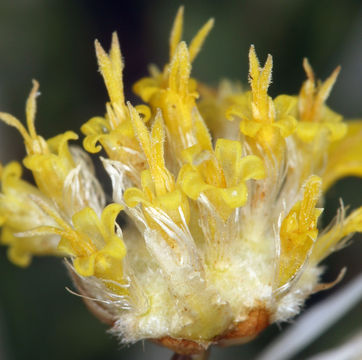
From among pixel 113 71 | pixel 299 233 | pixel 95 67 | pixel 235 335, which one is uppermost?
pixel 113 71

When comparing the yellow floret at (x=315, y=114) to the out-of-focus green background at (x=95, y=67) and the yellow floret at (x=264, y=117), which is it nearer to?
the yellow floret at (x=264, y=117)

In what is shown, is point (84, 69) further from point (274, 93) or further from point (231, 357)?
point (231, 357)

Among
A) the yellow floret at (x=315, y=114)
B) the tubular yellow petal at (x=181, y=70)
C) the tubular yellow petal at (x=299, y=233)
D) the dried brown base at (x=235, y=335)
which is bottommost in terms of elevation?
the dried brown base at (x=235, y=335)

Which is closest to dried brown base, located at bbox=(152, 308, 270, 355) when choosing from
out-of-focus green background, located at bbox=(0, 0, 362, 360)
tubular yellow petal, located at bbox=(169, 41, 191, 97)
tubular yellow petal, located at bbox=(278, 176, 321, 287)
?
tubular yellow petal, located at bbox=(278, 176, 321, 287)

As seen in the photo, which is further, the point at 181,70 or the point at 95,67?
the point at 95,67

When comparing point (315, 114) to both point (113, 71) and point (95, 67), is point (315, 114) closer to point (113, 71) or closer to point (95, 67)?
point (113, 71)

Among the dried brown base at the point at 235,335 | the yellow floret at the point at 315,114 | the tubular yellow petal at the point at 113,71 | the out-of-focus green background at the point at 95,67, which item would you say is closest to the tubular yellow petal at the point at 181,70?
the tubular yellow petal at the point at 113,71

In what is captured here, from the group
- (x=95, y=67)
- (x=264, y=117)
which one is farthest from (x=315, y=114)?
(x=95, y=67)

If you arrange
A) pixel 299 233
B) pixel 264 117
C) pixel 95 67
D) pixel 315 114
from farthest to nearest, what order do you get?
1. pixel 95 67
2. pixel 315 114
3. pixel 264 117
4. pixel 299 233

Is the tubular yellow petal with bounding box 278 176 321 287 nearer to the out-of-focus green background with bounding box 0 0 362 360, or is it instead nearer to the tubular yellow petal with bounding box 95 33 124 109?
the tubular yellow petal with bounding box 95 33 124 109
